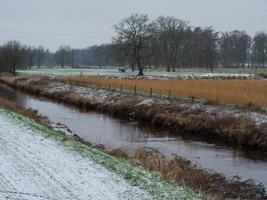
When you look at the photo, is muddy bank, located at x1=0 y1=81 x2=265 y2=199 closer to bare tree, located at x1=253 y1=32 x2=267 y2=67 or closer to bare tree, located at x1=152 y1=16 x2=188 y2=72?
bare tree, located at x1=152 y1=16 x2=188 y2=72

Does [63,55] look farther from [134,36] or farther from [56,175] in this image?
[56,175]

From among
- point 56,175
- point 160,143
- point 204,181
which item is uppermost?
point 56,175

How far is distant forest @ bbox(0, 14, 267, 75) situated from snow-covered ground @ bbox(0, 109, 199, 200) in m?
71.2

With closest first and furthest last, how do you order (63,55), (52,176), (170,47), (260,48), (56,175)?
(52,176), (56,175), (170,47), (260,48), (63,55)

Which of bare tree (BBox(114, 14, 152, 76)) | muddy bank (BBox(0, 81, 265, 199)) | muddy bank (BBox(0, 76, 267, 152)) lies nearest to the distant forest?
bare tree (BBox(114, 14, 152, 76))

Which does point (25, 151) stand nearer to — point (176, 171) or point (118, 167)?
point (118, 167)

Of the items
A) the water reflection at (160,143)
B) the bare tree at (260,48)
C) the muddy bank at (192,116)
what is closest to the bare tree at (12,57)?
the muddy bank at (192,116)

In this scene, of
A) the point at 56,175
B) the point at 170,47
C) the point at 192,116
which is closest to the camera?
the point at 56,175

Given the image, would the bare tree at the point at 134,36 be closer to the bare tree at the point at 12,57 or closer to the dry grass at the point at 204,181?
the bare tree at the point at 12,57

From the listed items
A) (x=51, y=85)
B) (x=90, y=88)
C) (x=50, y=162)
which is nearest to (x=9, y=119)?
(x=50, y=162)

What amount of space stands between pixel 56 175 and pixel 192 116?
57.3ft

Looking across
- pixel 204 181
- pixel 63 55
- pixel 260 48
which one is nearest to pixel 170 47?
pixel 260 48

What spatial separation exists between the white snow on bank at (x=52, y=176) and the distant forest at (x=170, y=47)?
71.4 m

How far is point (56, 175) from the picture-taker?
37.9 feet
